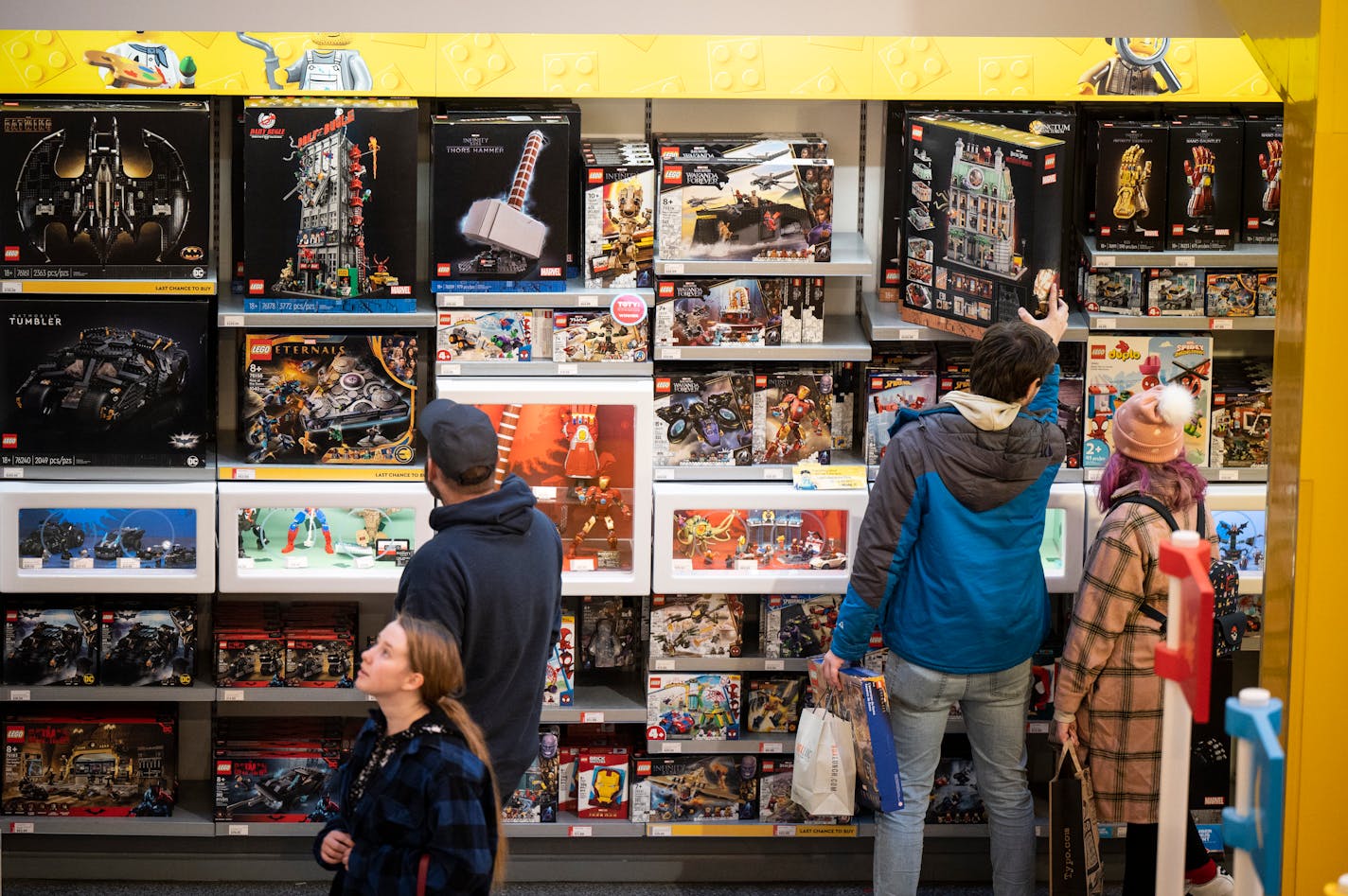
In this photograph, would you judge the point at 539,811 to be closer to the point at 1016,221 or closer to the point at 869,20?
the point at 1016,221

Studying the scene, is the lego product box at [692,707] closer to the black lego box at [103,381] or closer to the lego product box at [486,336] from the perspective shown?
the lego product box at [486,336]

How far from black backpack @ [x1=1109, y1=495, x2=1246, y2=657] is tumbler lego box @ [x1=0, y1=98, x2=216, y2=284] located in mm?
2836

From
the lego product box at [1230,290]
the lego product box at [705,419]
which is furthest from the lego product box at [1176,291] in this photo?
the lego product box at [705,419]

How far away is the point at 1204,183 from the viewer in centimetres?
515

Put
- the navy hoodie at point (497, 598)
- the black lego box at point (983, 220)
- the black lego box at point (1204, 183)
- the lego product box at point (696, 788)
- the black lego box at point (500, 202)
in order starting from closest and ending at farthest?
the navy hoodie at point (497, 598)
the black lego box at point (983, 220)
the black lego box at point (500, 202)
the black lego box at point (1204, 183)
the lego product box at point (696, 788)

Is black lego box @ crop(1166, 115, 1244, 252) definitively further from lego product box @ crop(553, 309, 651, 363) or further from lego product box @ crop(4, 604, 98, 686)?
lego product box @ crop(4, 604, 98, 686)

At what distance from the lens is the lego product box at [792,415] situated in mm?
5281

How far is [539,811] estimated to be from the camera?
5.46 m

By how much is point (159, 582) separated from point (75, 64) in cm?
161

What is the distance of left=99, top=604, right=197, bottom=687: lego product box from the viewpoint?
5297 mm

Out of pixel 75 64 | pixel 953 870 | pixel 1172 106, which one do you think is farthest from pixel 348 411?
pixel 1172 106

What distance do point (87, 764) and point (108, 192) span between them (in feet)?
6.11

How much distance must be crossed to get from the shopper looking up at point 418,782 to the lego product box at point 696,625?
6.79 ft

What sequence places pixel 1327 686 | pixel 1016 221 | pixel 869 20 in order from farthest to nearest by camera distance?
pixel 869 20, pixel 1016 221, pixel 1327 686
